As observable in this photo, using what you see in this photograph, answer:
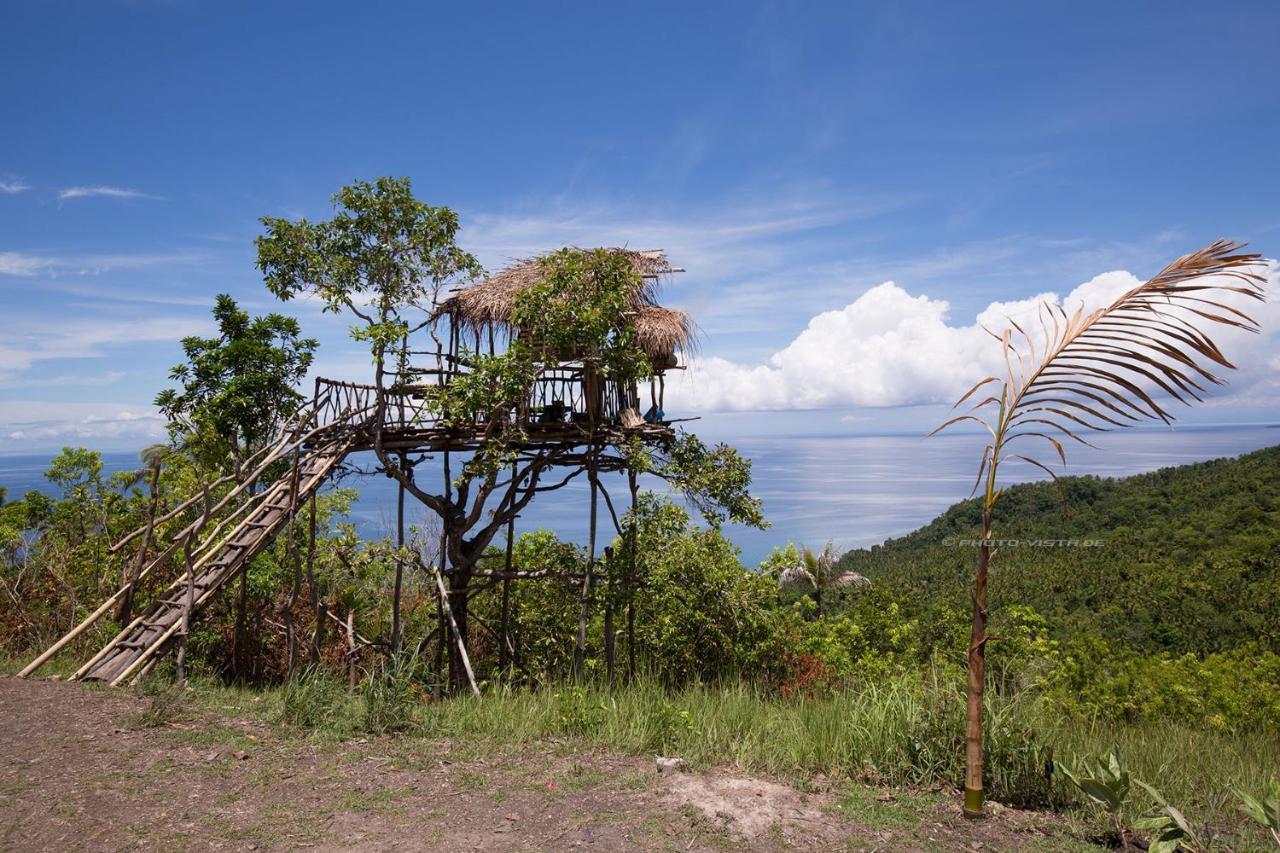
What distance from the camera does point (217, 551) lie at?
821cm

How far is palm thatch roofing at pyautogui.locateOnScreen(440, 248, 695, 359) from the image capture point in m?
9.08

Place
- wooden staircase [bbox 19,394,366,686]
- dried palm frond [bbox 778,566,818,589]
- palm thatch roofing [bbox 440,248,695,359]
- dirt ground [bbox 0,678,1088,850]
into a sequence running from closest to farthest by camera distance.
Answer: dirt ground [bbox 0,678,1088,850] < wooden staircase [bbox 19,394,366,686] < palm thatch roofing [bbox 440,248,695,359] < dried palm frond [bbox 778,566,818,589]

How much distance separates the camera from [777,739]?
5.55 meters

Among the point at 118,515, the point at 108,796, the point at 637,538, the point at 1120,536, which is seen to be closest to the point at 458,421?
the point at 637,538

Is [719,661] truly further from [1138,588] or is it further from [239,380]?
[1138,588]

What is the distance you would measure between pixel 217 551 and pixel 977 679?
24.3 ft

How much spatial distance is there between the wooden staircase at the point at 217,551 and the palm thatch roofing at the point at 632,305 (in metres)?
1.85

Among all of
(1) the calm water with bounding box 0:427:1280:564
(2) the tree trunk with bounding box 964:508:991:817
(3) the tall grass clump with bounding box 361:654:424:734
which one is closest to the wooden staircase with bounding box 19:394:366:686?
(3) the tall grass clump with bounding box 361:654:424:734

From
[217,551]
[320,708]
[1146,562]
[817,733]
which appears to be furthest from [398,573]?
[1146,562]

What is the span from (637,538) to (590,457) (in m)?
1.11

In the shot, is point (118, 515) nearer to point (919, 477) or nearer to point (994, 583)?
point (994, 583)

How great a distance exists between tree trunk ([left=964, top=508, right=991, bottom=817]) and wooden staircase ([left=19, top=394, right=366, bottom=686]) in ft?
22.0

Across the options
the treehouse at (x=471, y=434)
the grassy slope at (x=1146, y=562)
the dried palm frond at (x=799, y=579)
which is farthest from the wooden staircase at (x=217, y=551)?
the dried palm frond at (x=799, y=579)

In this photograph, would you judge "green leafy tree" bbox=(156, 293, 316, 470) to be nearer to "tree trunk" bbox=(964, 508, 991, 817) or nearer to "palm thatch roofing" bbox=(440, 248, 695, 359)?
"palm thatch roofing" bbox=(440, 248, 695, 359)
